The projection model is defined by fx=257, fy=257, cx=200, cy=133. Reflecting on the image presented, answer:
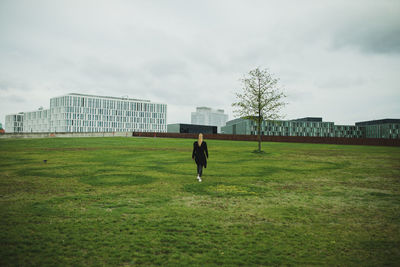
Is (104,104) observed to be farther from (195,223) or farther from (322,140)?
(195,223)

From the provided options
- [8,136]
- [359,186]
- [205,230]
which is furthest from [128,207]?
[8,136]

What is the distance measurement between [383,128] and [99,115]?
169 metres

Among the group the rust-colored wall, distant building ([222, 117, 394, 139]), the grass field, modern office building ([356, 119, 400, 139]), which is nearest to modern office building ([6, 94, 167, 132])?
distant building ([222, 117, 394, 139])

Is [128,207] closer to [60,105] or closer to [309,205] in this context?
[309,205]

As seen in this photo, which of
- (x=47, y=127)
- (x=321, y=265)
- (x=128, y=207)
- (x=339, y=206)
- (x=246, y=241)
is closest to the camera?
(x=321, y=265)

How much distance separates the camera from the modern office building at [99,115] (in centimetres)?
15429

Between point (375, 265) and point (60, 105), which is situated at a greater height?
point (60, 105)

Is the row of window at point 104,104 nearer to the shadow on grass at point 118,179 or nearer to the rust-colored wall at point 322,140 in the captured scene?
the rust-colored wall at point 322,140

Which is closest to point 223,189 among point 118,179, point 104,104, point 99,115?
point 118,179

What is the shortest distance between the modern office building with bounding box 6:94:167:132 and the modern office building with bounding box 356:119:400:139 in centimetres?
12978

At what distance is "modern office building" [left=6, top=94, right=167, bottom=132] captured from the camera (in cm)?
15429

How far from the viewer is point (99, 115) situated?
161125 mm

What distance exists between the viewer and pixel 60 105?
157625 mm

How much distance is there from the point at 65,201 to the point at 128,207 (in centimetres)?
225
